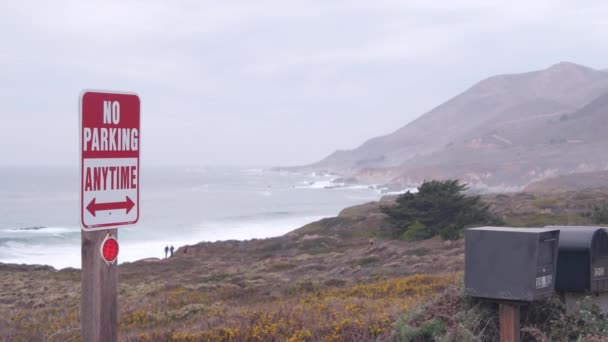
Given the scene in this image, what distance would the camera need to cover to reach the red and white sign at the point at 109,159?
12.8 ft

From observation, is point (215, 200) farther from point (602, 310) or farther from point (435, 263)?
point (602, 310)

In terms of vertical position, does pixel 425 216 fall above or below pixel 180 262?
above

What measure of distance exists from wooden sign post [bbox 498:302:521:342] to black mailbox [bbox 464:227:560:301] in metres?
0.10

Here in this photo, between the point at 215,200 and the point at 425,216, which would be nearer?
the point at 425,216

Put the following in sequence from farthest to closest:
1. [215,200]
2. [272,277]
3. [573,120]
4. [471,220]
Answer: [573,120], [215,200], [471,220], [272,277]

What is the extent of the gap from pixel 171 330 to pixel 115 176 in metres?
4.91

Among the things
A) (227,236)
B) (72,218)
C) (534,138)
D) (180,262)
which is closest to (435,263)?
(180,262)

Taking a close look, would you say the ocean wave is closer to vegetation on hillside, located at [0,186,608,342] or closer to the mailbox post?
vegetation on hillside, located at [0,186,608,342]

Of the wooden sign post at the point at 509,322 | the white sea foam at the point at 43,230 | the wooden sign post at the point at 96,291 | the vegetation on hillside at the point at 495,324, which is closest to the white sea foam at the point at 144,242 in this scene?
the white sea foam at the point at 43,230

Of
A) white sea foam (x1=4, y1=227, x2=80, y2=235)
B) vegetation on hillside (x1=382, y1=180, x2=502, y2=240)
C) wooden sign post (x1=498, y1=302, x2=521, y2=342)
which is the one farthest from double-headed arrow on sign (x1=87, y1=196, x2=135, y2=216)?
white sea foam (x1=4, y1=227, x2=80, y2=235)

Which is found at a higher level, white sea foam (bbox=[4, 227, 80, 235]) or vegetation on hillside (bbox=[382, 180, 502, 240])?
vegetation on hillside (bbox=[382, 180, 502, 240])

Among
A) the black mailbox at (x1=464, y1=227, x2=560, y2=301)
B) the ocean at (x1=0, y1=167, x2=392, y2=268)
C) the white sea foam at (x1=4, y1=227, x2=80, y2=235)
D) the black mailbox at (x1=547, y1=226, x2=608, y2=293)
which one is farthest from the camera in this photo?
the white sea foam at (x1=4, y1=227, x2=80, y2=235)

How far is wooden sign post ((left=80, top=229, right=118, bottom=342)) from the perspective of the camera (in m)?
4.02

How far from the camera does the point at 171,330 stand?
8523 millimetres
